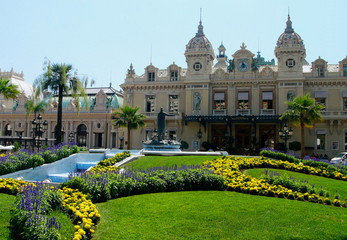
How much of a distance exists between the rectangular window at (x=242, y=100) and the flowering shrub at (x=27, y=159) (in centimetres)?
2734

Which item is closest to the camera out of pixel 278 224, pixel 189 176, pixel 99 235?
pixel 99 235

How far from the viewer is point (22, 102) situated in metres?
64.4

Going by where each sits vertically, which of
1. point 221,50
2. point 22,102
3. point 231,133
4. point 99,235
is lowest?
point 99,235

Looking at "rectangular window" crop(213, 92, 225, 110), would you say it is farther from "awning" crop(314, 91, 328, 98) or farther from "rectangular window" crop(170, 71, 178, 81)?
"awning" crop(314, 91, 328, 98)

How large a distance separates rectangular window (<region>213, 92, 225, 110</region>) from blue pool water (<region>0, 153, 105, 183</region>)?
78.2 ft

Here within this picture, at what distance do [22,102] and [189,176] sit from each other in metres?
58.1

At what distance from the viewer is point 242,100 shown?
46.5 meters

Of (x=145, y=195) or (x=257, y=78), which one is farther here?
(x=257, y=78)

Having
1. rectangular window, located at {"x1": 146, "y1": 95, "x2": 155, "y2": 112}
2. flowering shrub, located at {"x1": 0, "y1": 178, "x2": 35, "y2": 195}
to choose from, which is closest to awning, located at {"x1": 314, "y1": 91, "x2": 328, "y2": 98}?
rectangular window, located at {"x1": 146, "y1": 95, "x2": 155, "y2": 112}

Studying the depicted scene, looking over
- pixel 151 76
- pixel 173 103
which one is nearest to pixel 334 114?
pixel 173 103

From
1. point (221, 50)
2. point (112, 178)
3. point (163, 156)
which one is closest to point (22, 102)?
point (221, 50)

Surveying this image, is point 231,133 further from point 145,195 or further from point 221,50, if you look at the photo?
point 145,195

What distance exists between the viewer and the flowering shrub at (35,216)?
24.1ft

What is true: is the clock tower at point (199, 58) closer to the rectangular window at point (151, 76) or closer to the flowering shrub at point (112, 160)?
the rectangular window at point (151, 76)
